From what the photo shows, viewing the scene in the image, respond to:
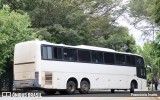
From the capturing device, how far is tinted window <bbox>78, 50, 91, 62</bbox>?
25.9 m

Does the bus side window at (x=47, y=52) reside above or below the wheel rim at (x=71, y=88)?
above

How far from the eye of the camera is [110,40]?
41812 millimetres

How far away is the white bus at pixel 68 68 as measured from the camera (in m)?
23.4

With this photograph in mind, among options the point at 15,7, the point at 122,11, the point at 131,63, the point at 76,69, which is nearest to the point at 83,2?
the point at 122,11

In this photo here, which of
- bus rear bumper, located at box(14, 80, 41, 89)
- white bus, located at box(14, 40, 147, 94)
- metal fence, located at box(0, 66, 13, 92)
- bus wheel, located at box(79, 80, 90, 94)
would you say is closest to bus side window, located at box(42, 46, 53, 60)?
white bus, located at box(14, 40, 147, 94)

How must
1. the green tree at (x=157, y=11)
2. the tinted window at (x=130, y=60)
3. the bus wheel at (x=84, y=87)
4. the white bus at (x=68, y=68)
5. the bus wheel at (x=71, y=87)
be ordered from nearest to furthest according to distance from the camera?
the white bus at (x=68, y=68), the green tree at (x=157, y=11), the bus wheel at (x=71, y=87), the bus wheel at (x=84, y=87), the tinted window at (x=130, y=60)

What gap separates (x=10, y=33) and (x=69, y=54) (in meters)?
5.90

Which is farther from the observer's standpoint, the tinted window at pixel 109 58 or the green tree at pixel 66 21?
the green tree at pixel 66 21

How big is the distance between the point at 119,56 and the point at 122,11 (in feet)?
51.5

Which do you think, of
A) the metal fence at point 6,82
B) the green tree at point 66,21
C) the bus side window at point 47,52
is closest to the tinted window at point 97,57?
the bus side window at point 47,52

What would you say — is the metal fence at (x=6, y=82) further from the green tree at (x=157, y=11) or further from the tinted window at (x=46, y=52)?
the green tree at (x=157, y=11)

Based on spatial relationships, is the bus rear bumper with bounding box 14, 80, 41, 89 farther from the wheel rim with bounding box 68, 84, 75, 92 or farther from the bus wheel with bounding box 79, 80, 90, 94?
the bus wheel with bounding box 79, 80, 90, 94

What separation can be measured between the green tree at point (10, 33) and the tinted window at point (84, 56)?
5.53 m

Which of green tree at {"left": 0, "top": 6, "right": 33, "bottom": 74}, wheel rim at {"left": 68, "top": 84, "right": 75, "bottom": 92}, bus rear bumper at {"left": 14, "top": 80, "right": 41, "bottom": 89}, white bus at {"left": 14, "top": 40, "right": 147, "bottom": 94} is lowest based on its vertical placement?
wheel rim at {"left": 68, "top": 84, "right": 75, "bottom": 92}
